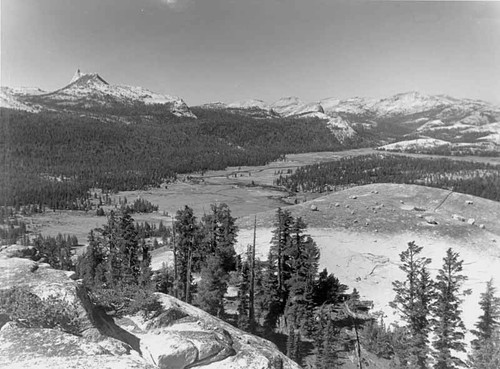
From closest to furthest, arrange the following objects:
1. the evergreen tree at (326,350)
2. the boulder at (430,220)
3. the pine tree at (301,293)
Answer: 1. the evergreen tree at (326,350)
2. the pine tree at (301,293)
3. the boulder at (430,220)

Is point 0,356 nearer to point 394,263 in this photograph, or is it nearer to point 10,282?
point 10,282

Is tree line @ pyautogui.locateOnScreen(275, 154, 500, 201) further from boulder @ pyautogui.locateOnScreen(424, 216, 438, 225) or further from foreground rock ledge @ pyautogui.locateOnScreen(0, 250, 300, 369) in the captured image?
foreground rock ledge @ pyautogui.locateOnScreen(0, 250, 300, 369)

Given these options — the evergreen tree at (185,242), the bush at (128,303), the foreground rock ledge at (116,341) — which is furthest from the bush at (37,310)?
the evergreen tree at (185,242)

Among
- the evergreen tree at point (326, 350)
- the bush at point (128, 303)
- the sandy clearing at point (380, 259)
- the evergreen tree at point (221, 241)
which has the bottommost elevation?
the evergreen tree at point (326, 350)

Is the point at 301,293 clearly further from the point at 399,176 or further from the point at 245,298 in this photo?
the point at 399,176

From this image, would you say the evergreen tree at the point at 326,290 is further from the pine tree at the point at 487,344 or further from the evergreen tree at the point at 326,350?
the pine tree at the point at 487,344

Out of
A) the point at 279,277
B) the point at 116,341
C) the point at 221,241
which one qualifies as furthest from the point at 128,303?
the point at 221,241
